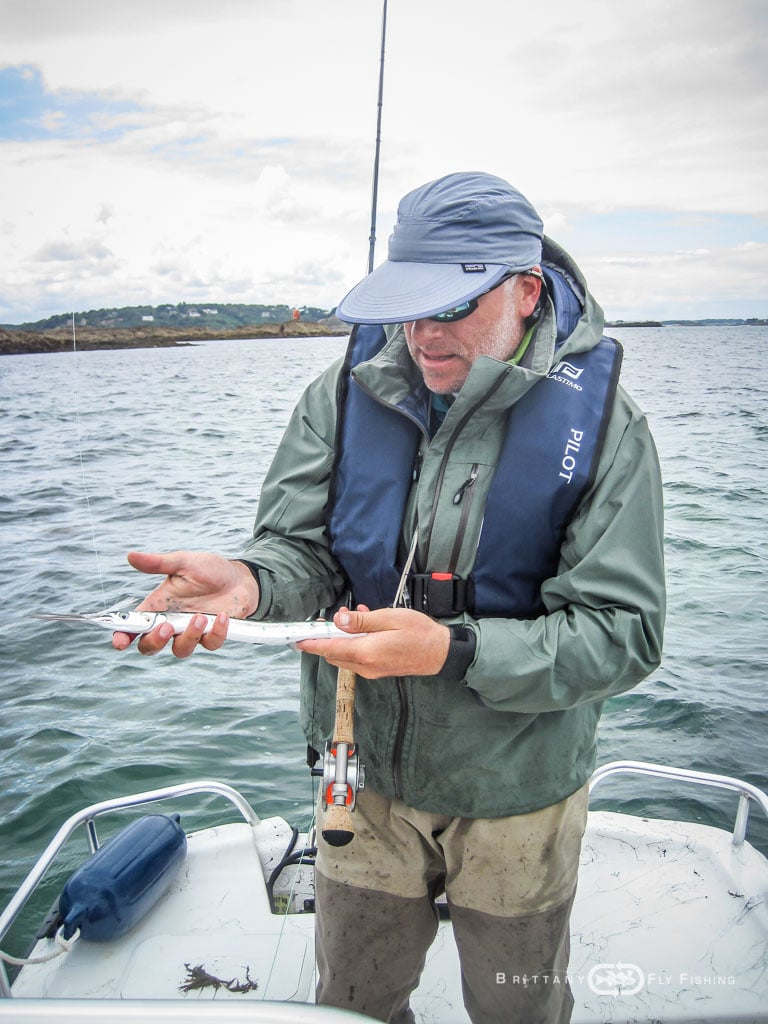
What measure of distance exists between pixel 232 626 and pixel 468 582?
2.66 feet

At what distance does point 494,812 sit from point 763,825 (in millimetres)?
4485

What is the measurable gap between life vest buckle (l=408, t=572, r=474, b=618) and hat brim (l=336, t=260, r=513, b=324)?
87 centimetres

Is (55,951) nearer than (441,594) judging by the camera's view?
No

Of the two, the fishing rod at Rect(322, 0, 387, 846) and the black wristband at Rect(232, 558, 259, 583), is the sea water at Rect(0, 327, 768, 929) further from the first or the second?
the fishing rod at Rect(322, 0, 387, 846)

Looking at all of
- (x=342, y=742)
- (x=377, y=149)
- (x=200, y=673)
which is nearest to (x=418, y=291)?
(x=342, y=742)

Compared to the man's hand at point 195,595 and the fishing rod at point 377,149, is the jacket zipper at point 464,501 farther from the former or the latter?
the fishing rod at point 377,149

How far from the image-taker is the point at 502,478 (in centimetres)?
275

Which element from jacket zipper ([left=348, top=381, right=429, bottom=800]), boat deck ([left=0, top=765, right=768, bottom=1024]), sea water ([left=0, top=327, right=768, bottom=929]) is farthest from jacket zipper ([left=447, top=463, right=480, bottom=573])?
sea water ([left=0, top=327, right=768, bottom=929])

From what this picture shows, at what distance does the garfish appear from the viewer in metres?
2.62

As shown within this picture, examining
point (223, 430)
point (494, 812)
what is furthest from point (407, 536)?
point (223, 430)

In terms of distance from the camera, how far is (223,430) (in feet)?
92.0

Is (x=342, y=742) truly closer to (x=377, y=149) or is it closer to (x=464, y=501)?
(x=464, y=501)

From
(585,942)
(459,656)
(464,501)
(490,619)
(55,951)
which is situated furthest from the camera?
(585,942)

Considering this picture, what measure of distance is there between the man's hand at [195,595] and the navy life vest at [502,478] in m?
0.40
